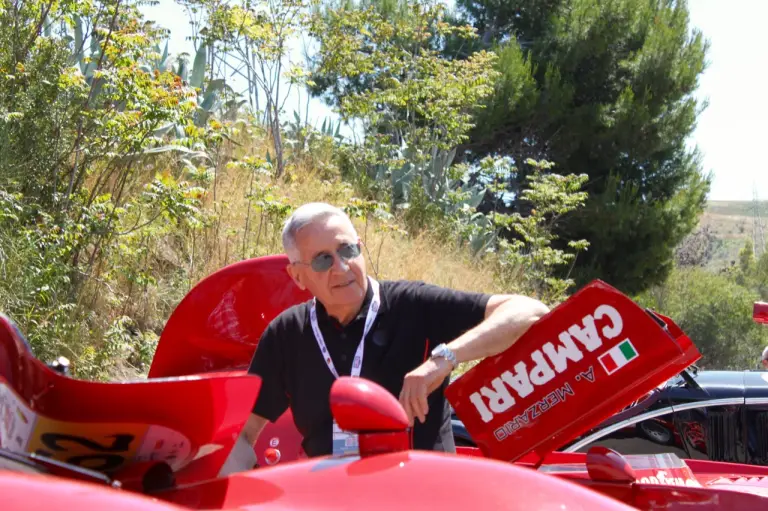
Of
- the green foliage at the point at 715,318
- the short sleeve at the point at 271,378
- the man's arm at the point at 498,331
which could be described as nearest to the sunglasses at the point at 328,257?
the short sleeve at the point at 271,378

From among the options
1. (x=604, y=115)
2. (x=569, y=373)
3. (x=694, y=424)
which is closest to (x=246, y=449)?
(x=569, y=373)

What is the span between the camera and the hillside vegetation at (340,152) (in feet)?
21.0

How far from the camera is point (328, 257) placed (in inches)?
108

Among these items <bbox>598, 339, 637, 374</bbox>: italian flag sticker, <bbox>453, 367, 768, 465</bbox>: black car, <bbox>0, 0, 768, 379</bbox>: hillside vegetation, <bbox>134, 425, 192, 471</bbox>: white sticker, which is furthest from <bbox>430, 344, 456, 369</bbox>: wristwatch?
<bbox>0, 0, 768, 379</bbox>: hillside vegetation

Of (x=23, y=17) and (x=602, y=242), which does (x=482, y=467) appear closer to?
(x=23, y=17)

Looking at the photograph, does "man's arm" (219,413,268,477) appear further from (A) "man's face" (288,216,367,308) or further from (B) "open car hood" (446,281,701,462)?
(B) "open car hood" (446,281,701,462)

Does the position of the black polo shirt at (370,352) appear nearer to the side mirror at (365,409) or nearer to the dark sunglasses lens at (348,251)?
the dark sunglasses lens at (348,251)

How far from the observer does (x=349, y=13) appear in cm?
1355

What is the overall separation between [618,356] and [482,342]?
1.29 feet

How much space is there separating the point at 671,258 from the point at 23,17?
17757 mm

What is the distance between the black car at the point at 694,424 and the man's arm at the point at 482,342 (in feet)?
9.72

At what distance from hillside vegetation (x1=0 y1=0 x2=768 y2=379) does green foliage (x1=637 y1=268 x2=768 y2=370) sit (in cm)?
26

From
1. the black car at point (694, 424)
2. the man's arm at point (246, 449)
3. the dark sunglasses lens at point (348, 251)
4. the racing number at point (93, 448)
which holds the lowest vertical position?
the black car at point (694, 424)

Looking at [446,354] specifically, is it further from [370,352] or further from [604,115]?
[604,115]
